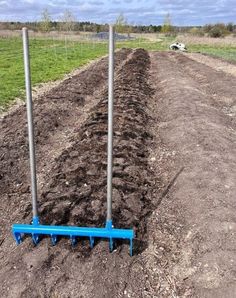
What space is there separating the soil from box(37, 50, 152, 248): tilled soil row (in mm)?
22

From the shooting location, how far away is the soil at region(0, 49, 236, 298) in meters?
4.44

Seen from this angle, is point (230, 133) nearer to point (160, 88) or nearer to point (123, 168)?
point (123, 168)

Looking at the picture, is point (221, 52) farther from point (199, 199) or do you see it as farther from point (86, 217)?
point (86, 217)

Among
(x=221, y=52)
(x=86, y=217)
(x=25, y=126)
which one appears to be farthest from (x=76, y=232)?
(x=221, y=52)

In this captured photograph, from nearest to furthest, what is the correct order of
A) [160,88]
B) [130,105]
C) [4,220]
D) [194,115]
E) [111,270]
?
[111,270] → [4,220] → [194,115] → [130,105] → [160,88]

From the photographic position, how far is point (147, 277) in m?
4.59

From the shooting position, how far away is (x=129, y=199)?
616 centimetres

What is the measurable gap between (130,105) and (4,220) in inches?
281

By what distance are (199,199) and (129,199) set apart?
1.20m

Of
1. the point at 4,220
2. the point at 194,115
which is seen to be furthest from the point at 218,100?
the point at 4,220

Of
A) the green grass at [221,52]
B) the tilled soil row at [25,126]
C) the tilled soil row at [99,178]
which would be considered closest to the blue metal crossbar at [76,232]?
the tilled soil row at [99,178]

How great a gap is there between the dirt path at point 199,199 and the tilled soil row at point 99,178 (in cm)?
49

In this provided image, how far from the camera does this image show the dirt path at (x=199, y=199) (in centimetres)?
458

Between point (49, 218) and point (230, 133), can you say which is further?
point (230, 133)
